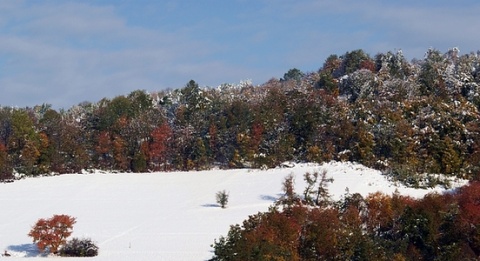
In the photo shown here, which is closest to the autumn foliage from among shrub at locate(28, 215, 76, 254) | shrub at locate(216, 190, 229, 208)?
shrub at locate(28, 215, 76, 254)

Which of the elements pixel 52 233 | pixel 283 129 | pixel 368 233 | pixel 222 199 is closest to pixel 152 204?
pixel 222 199

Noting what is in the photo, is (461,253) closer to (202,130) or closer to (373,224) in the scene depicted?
(373,224)

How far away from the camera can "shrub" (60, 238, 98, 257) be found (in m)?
45.4

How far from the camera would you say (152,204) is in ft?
190

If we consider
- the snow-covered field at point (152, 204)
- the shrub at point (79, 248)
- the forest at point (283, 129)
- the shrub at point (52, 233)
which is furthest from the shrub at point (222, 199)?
the shrub at point (52, 233)

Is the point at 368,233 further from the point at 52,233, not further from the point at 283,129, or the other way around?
the point at 283,129

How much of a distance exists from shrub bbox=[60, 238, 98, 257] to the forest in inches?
904

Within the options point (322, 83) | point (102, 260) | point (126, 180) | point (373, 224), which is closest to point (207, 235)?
point (102, 260)

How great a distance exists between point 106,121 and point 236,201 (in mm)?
24702

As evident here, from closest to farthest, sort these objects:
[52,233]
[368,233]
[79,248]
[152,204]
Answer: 1. [368,233]
2. [79,248]
3. [52,233]
4. [152,204]

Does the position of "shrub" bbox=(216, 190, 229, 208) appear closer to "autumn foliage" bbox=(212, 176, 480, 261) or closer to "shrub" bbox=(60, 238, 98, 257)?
"shrub" bbox=(60, 238, 98, 257)

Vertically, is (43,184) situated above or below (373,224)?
above

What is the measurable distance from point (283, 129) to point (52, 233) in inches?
1184

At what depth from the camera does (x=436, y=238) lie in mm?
40969
